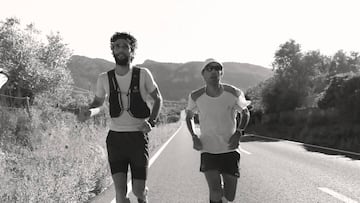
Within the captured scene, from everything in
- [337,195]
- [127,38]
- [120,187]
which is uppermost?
[127,38]

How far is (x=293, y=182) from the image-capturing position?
338 inches

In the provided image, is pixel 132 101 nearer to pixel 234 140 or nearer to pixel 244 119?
pixel 234 140

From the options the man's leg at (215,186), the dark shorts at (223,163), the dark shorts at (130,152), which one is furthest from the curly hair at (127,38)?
the man's leg at (215,186)

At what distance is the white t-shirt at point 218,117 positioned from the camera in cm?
459

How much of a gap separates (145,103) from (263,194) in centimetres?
378

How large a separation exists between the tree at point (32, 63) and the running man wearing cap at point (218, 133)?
28149 mm

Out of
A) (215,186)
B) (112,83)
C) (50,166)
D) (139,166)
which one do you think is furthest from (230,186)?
(50,166)

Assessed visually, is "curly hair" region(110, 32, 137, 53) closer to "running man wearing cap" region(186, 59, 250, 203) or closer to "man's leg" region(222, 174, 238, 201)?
"running man wearing cap" region(186, 59, 250, 203)

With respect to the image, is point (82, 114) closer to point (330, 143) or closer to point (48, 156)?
point (48, 156)

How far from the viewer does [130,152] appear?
433cm

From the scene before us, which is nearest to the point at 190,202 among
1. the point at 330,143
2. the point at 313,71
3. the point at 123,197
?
the point at 123,197

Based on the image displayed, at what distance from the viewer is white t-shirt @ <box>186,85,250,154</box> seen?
459 centimetres

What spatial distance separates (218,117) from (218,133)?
0.17 meters

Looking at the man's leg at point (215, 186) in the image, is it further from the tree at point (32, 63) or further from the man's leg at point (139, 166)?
the tree at point (32, 63)
